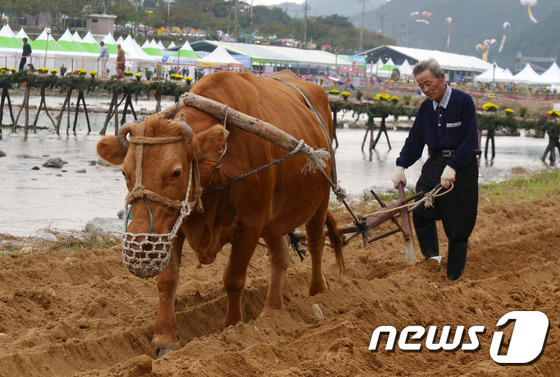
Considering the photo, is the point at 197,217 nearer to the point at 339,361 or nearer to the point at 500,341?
the point at 339,361

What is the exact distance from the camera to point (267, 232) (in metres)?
6.69

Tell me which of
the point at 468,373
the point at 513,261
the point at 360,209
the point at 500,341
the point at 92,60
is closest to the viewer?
the point at 468,373

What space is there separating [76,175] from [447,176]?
12.7 m

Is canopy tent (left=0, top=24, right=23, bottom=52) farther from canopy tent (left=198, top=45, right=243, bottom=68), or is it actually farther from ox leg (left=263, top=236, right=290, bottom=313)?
ox leg (left=263, top=236, right=290, bottom=313)

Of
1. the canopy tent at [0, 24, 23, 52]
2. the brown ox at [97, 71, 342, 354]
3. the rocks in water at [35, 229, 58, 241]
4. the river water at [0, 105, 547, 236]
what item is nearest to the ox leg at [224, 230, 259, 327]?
the brown ox at [97, 71, 342, 354]

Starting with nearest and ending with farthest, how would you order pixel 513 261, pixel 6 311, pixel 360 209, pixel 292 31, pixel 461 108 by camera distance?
pixel 6 311
pixel 461 108
pixel 513 261
pixel 360 209
pixel 292 31

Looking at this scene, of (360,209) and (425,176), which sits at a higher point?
(425,176)

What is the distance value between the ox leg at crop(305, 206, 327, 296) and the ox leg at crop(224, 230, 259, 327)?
145 centimetres

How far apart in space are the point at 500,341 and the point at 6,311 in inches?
139

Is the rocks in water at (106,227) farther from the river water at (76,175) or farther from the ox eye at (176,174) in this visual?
the ox eye at (176,174)

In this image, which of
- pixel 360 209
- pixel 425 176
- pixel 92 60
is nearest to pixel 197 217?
pixel 425 176

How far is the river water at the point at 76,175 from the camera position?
13281 mm

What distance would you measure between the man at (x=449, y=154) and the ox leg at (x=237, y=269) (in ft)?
6.08

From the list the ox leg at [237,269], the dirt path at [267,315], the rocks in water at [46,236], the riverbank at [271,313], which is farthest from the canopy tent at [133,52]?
the ox leg at [237,269]
